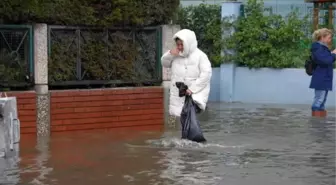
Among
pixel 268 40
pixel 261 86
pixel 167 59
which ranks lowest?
pixel 261 86

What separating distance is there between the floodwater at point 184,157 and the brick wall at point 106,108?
0.45 ft

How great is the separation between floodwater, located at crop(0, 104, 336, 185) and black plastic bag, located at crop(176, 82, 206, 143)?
0.11 m

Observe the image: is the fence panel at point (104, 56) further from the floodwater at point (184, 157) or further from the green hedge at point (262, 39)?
the green hedge at point (262, 39)

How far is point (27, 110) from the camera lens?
32.1 feet

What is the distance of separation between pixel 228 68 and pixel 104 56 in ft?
17.8

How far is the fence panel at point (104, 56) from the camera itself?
10.1 m

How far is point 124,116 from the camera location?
34.7 feet

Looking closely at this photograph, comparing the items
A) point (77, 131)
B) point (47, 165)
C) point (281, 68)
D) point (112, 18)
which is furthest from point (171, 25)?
point (281, 68)

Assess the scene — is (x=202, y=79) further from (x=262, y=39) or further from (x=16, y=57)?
(x=262, y=39)

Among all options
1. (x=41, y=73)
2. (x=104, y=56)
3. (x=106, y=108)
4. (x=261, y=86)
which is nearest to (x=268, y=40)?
(x=261, y=86)

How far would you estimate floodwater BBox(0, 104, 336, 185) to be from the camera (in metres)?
7.32

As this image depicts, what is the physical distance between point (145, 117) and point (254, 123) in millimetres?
2000

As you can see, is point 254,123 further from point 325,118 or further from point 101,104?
point 101,104

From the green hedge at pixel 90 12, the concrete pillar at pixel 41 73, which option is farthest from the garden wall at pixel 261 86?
the concrete pillar at pixel 41 73
